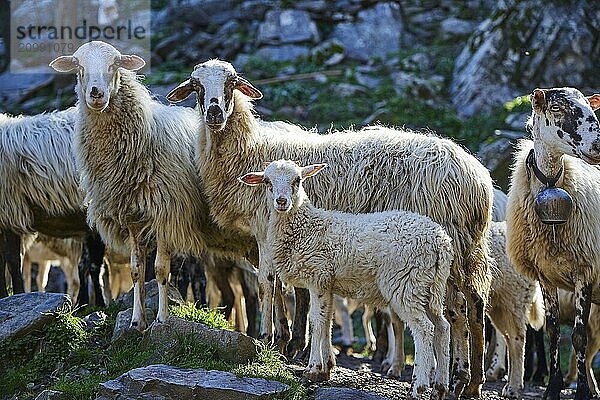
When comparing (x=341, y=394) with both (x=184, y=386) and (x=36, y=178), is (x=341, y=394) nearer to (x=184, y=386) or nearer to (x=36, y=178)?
(x=184, y=386)

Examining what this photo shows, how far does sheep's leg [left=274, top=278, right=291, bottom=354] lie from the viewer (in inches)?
316

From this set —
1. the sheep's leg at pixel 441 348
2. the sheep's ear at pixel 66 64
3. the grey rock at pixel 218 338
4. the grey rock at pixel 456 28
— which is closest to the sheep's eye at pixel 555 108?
the sheep's leg at pixel 441 348

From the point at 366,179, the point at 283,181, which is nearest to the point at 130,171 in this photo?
the point at 283,181

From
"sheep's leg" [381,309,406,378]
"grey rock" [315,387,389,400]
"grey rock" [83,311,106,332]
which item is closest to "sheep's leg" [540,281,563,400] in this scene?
"sheep's leg" [381,309,406,378]

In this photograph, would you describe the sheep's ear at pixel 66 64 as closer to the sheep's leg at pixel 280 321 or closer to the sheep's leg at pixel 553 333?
the sheep's leg at pixel 280 321

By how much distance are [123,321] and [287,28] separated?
1563 centimetres

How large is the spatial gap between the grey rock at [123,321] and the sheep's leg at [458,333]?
2.68m

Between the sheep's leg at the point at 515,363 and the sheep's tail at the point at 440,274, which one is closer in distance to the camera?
the sheep's tail at the point at 440,274

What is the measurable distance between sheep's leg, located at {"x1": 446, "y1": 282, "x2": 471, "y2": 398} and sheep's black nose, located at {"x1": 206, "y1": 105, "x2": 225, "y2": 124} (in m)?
2.44

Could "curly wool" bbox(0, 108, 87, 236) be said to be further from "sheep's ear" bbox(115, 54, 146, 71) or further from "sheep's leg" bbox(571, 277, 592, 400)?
"sheep's leg" bbox(571, 277, 592, 400)

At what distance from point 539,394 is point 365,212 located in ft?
9.30

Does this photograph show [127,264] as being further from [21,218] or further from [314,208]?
[314,208]

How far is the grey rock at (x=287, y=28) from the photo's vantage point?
2208 centimetres

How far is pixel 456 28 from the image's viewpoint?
23.0 meters
